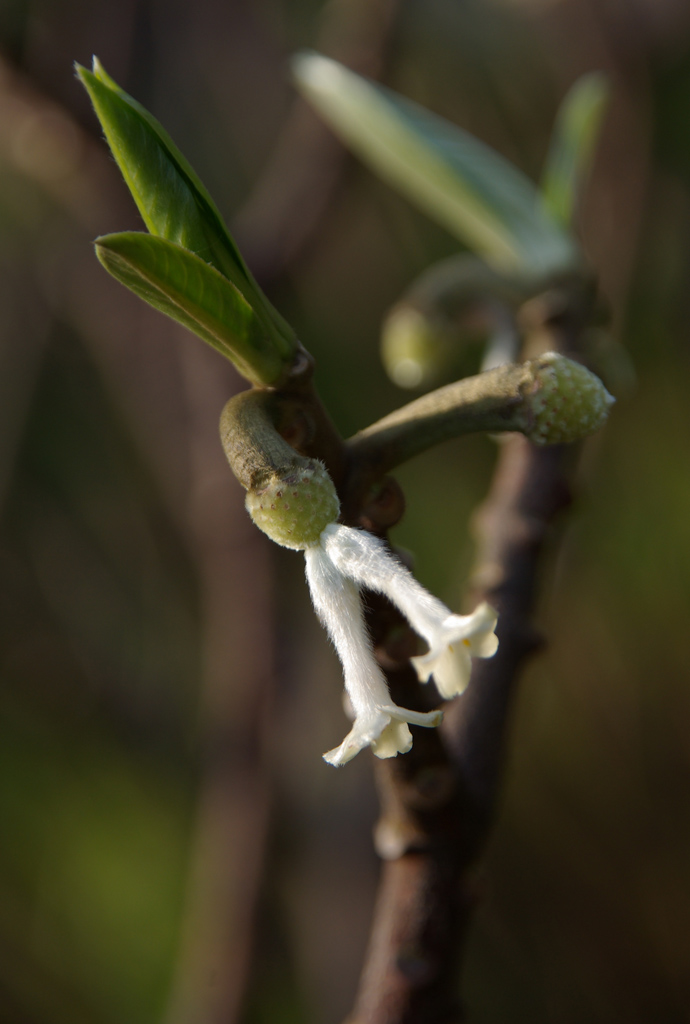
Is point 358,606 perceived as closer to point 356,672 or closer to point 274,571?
point 356,672

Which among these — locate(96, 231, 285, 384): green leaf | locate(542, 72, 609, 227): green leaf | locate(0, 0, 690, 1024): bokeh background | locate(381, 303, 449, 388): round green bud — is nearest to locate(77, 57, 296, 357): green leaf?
locate(96, 231, 285, 384): green leaf

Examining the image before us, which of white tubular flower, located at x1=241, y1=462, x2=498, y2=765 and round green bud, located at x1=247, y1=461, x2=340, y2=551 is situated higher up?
round green bud, located at x1=247, y1=461, x2=340, y2=551

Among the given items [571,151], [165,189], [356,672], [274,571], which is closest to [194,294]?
[165,189]

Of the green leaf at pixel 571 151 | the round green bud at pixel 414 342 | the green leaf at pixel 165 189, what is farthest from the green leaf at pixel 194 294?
the green leaf at pixel 571 151

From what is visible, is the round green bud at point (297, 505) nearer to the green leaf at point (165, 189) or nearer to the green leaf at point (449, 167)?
the green leaf at point (165, 189)

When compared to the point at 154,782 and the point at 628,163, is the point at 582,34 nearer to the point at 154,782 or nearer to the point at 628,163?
the point at 628,163

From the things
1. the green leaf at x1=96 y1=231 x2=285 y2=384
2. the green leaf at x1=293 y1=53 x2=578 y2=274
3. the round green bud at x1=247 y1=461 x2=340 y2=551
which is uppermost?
the green leaf at x1=293 y1=53 x2=578 y2=274

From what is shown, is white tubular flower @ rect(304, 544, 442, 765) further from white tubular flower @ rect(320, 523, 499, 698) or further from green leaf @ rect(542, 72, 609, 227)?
green leaf @ rect(542, 72, 609, 227)
